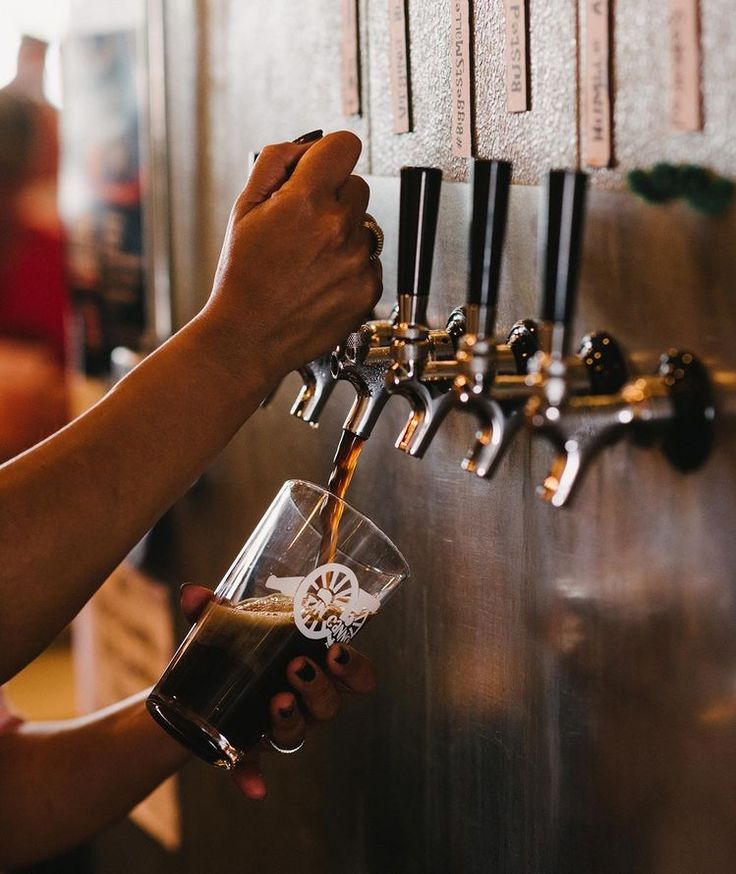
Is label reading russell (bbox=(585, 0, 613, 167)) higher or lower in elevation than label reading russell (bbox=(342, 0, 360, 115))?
lower

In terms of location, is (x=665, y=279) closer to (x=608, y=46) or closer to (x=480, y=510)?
(x=608, y=46)

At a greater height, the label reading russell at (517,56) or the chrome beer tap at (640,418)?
the label reading russell at (517,56)

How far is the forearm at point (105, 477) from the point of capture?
0.85 m

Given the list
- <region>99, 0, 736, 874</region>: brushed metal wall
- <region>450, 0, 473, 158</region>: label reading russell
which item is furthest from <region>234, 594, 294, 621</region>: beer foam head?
<region>450, 0, 473, 158</region>: label reading russell

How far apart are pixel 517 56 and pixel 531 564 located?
1.47 feet

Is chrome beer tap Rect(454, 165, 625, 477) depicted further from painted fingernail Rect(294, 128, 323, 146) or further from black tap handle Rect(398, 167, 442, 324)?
painted fingernail Rect(294, 128, 323, 146)

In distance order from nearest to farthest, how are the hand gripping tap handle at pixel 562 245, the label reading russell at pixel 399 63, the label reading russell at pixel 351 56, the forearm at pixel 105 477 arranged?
the hand gripping tap handle at pixel 562 245
the forearm at pixel 105 477
the label reading russell at pixel 399 63
the label reading russell at pixel 351 56

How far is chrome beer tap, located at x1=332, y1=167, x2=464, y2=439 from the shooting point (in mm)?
875

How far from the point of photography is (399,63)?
118cm

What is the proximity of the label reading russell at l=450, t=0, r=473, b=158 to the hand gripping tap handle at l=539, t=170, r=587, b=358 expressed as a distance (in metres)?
0.35

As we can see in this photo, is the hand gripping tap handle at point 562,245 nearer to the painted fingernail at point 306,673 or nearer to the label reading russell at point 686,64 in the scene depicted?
the label reading russell at point 686,64

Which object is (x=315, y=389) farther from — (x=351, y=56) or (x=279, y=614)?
(x=351, y=56)

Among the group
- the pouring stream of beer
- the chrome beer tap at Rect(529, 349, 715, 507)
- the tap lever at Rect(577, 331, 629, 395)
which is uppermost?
the tap lever at Rect(577, 331, 629, 395)

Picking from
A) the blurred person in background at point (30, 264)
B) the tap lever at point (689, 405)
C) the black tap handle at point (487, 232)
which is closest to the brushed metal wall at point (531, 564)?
the tap lever at point (689, 405)
